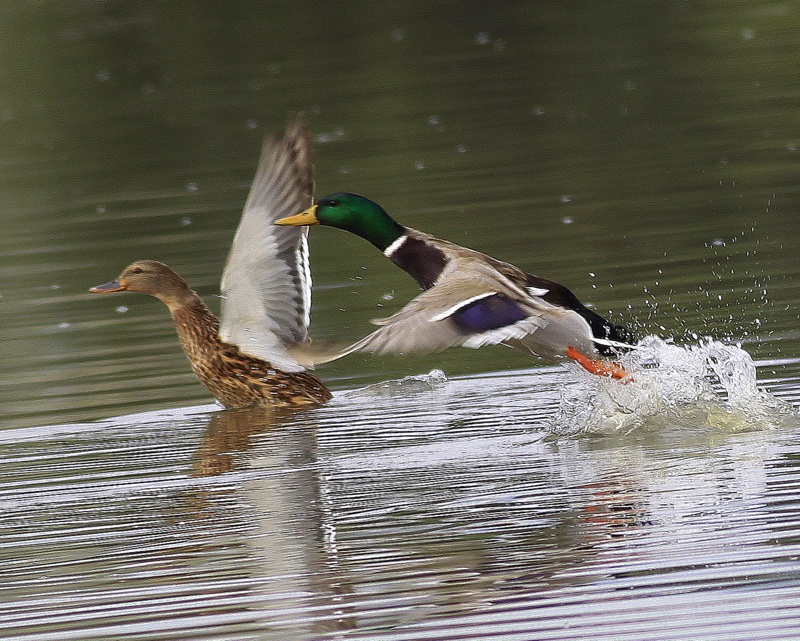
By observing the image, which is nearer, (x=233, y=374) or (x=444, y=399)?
(x=444, y=399)

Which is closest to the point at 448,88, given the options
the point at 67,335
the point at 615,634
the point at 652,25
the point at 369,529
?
the point at 652,25

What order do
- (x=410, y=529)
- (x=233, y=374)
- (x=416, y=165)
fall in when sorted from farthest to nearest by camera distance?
1. (x=416, y=165)
2. (x=233, y=374)
3. (x=410, y=529)

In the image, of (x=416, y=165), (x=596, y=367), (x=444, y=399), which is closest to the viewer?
(x=596, y=367)

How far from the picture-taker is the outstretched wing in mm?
9227

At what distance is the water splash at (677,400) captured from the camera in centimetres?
732

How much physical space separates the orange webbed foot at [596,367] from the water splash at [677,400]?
0.13ft

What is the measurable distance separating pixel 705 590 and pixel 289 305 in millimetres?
4503

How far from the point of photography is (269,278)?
30.4 ft

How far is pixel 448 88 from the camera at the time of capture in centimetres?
2194

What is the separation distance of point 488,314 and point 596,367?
0.87 m

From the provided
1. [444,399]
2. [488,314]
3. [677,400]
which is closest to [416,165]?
[444,399]

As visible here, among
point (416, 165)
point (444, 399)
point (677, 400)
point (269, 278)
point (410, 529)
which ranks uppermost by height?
point (416, 165)

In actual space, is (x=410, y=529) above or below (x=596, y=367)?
below

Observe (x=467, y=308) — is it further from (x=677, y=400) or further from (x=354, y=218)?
(x=354, y=218)
